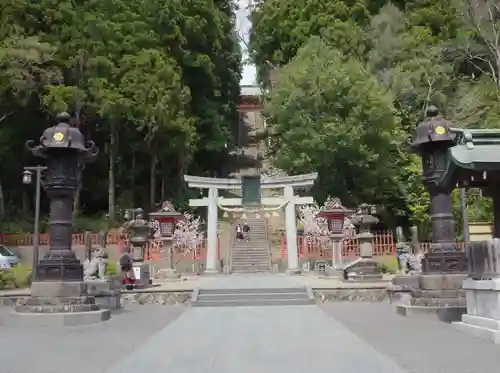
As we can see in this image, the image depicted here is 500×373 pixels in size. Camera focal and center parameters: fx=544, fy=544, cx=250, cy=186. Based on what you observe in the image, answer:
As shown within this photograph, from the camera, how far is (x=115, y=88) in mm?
27172

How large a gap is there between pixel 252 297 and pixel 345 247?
1217 centimetres

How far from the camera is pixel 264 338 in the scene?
28.2ft

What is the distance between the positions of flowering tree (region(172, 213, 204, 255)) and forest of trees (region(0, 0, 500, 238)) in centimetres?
386

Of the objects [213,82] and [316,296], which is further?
[213,82]

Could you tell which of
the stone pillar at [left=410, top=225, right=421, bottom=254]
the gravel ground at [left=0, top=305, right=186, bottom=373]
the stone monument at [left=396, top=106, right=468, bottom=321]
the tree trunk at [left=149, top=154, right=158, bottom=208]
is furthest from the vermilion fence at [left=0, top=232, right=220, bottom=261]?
the stone monument at [left=396, top=106, right=468, bottom=321]

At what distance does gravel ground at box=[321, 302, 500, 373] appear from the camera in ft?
20.9

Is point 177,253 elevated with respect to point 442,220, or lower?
lower

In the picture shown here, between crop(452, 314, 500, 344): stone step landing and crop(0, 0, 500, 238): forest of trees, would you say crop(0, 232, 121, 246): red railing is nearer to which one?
crop(0, 0, 500, 238): forest of trees

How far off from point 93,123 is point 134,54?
5.04m

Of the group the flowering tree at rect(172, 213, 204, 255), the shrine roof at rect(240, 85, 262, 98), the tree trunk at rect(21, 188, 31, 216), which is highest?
the shrine roof at rect(240, 85, 262, 98)

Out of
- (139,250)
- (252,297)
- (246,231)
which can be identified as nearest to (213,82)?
(246,231)

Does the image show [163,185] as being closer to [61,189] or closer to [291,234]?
[291,234]

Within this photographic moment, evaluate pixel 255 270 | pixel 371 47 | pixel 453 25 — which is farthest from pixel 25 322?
pixel 453 25

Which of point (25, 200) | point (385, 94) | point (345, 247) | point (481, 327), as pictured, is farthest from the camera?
point (25, 200)
